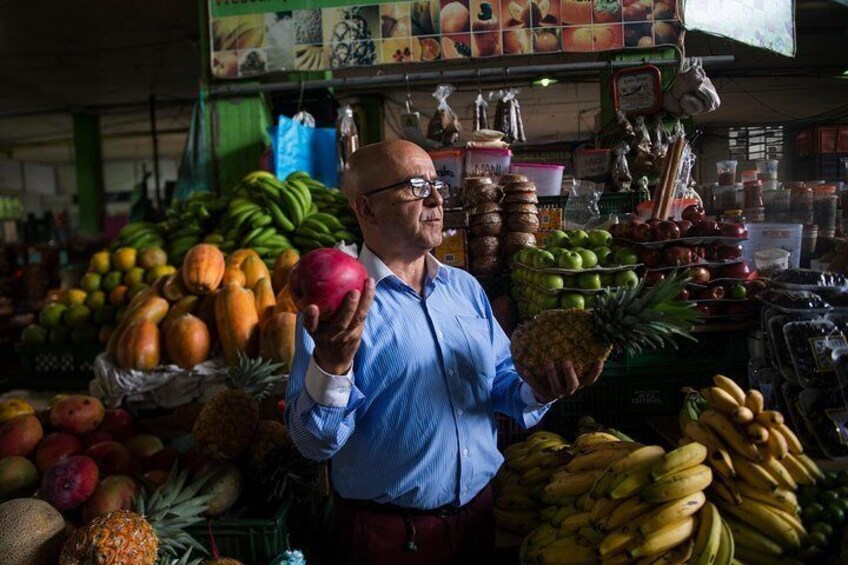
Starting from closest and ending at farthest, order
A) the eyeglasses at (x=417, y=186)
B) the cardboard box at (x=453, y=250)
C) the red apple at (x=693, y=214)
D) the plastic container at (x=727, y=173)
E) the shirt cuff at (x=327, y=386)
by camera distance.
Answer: the shirt cuff at (x=327, y=386) → the eyeglasses at (x=417, y=186) → the red apple at (x=693, y=214) → the cardboard box at (x=453, y=250) → the plastic container at (x=727, y=173)

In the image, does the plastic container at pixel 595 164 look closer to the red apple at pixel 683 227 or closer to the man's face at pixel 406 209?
the red apple at pixel 683 227

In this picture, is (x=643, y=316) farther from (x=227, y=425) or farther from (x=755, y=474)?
(x=227, y=425)

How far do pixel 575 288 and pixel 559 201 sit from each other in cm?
114

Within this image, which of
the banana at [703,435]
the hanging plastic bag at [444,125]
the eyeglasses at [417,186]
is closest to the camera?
the banana at [703,435]

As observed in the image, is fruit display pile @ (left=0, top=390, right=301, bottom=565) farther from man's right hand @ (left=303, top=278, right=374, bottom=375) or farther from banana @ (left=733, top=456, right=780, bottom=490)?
banana @ (left=733, top=456, right=780, bottom=490)

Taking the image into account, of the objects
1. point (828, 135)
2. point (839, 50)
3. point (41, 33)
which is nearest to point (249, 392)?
point (828, 135)

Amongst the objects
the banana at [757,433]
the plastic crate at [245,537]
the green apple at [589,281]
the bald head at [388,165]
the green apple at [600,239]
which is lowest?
the plastic crate at [245,537]

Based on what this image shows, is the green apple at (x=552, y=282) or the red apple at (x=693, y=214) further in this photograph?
the red apple at (x=693, y=214)

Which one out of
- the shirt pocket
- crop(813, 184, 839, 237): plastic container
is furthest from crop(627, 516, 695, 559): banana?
crop(813, 184, 839, 237): plastic container

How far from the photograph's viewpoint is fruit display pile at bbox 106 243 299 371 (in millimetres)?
3387

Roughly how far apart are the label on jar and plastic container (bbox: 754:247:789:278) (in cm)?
94

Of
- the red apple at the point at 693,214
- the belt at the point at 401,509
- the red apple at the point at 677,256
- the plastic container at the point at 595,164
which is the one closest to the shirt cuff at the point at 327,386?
the belt at the point at 401,509

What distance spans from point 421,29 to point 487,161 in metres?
1.92

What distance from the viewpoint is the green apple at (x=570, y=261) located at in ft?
9.37
